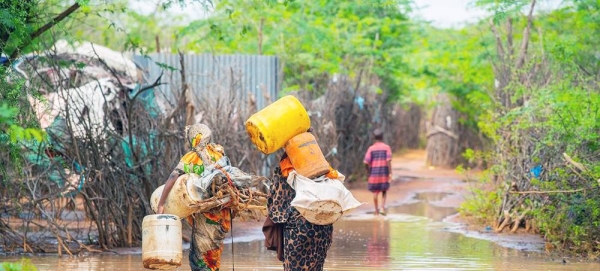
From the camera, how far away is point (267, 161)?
15570 millimetres

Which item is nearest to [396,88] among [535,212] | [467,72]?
[467,72]

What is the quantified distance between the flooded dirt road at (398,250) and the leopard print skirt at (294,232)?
1.43m

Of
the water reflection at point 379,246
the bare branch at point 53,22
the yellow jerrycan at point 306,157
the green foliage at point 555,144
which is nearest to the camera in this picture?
the yellow jerrycan at point 306,157

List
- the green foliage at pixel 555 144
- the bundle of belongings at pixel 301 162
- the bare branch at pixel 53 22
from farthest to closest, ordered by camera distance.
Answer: the green foliage at pixel 555 144, the bare branch at pixel 53 22, the bundle of belongings at pixel 301 162

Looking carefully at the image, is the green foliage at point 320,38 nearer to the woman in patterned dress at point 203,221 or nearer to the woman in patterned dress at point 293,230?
the woman in patterned dress at point 203,221

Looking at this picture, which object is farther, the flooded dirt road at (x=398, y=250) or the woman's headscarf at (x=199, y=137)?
the flooded dirt road at (x=398, y=250)

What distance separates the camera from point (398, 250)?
11.2 m

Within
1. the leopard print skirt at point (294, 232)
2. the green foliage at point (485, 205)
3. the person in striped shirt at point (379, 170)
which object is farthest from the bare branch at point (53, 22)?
the person in striped shirt at point (379, 170)

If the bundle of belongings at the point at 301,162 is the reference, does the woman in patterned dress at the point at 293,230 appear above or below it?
below

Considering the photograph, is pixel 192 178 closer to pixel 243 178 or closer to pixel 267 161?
pixel 243 178

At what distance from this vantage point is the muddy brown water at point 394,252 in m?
9.60

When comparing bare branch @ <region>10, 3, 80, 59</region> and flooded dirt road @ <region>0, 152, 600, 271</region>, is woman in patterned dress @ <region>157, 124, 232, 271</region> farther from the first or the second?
bare branch @ <region>10, 3, 80, 59</region>

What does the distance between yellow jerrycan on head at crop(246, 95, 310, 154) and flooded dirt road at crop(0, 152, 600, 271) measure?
5.90ft

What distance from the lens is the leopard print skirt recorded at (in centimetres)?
673
